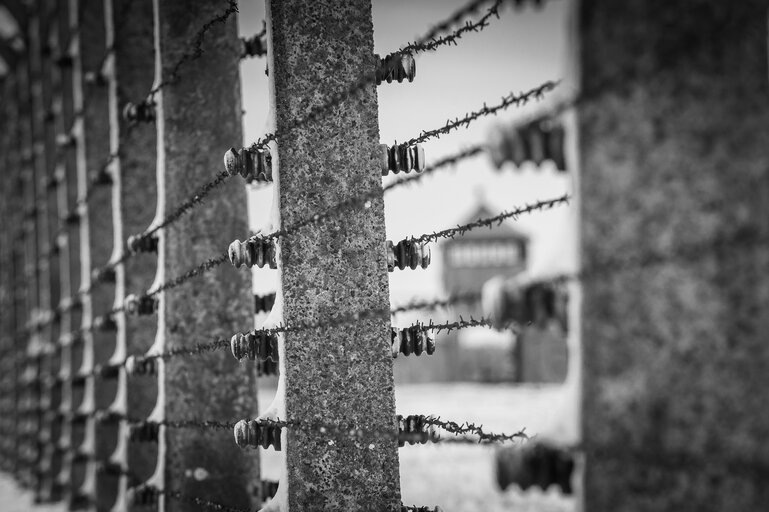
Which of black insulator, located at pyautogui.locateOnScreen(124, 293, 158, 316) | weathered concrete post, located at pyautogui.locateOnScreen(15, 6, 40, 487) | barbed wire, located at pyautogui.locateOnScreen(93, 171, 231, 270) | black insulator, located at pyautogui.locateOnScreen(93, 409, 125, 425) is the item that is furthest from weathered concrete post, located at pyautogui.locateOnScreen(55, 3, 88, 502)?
black insulator, located at pyautogui.locateOnScreen(124, 293, 158, 316)

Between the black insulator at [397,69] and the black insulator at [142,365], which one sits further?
the black insulator at [142,365]

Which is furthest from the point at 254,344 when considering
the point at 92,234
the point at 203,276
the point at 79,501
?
the point at 79,501

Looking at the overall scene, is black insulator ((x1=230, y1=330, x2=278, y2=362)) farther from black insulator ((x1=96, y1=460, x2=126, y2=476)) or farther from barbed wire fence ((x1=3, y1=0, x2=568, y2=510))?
black insulator ((x1=96, y1=460, x2=126, y2=476))

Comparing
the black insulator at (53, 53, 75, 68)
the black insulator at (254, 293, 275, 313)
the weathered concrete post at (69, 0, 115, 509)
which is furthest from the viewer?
the black insulator at (53, 53, 75, 68)

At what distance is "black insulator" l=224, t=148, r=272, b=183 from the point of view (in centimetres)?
237

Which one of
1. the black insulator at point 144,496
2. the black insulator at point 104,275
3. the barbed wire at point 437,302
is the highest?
the black insulator at point 104,275

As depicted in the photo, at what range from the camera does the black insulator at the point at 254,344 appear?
234 centimetres

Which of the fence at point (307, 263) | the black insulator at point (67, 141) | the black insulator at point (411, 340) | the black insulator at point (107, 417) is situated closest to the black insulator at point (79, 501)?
the fence at point (307, 263)

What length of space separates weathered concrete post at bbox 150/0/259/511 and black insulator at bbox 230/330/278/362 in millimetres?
914

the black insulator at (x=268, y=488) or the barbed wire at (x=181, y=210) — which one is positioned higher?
the barbed wire at (x=181, y=210)

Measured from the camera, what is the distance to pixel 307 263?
231 centimetres

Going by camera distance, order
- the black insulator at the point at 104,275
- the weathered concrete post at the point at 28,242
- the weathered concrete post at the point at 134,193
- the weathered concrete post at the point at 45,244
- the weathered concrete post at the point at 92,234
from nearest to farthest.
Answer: the weathered concrete post at the point at 134,193
the black insulator at the point at 104,275
the weathered concrete post at the point at 92,234
the weathered concrete post at the point at 45,244
the weathered concrete post at the point at 28,242

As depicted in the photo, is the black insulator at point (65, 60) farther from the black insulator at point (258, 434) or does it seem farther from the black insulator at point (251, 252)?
the black insulator at point (258, 434)

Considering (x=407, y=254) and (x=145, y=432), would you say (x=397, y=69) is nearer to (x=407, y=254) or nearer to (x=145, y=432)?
(x=407, y=254)
